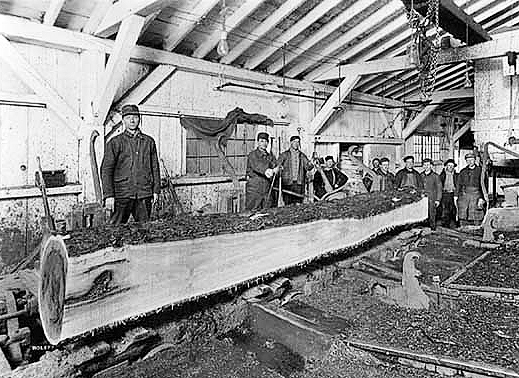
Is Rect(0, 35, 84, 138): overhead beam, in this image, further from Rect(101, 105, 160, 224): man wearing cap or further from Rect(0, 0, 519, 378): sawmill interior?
Result: Rect(101, 105, 160, 224): man wearing cap

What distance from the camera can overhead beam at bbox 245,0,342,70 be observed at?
6.83 metres

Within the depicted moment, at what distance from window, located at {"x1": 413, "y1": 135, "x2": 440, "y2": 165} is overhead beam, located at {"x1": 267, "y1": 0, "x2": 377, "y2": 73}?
711 centimetres

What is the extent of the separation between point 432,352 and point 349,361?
1.46 feet

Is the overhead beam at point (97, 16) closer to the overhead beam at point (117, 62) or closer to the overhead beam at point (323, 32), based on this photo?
the overhead beam at point (117, 62)

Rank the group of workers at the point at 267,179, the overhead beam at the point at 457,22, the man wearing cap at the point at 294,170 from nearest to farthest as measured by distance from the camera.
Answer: the group of workers at the point at 267,179
the overhead beam at the point at 457,22
the man wearing cap at the point at 294,170

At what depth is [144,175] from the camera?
4.89 m

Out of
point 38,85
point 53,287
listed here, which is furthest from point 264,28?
point 53,287

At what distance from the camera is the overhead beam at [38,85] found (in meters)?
5.10

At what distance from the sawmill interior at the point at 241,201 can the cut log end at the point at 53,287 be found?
12mm

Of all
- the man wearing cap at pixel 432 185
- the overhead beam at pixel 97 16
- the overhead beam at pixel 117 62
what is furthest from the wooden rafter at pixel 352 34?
the overhead beam at pixel 97 16

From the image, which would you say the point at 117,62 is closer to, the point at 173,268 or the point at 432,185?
the point at 173,268

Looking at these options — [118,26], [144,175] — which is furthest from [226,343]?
[118,26]

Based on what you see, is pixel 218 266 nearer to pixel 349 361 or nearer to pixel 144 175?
pixel 349 361

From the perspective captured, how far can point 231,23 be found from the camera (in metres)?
6.54
